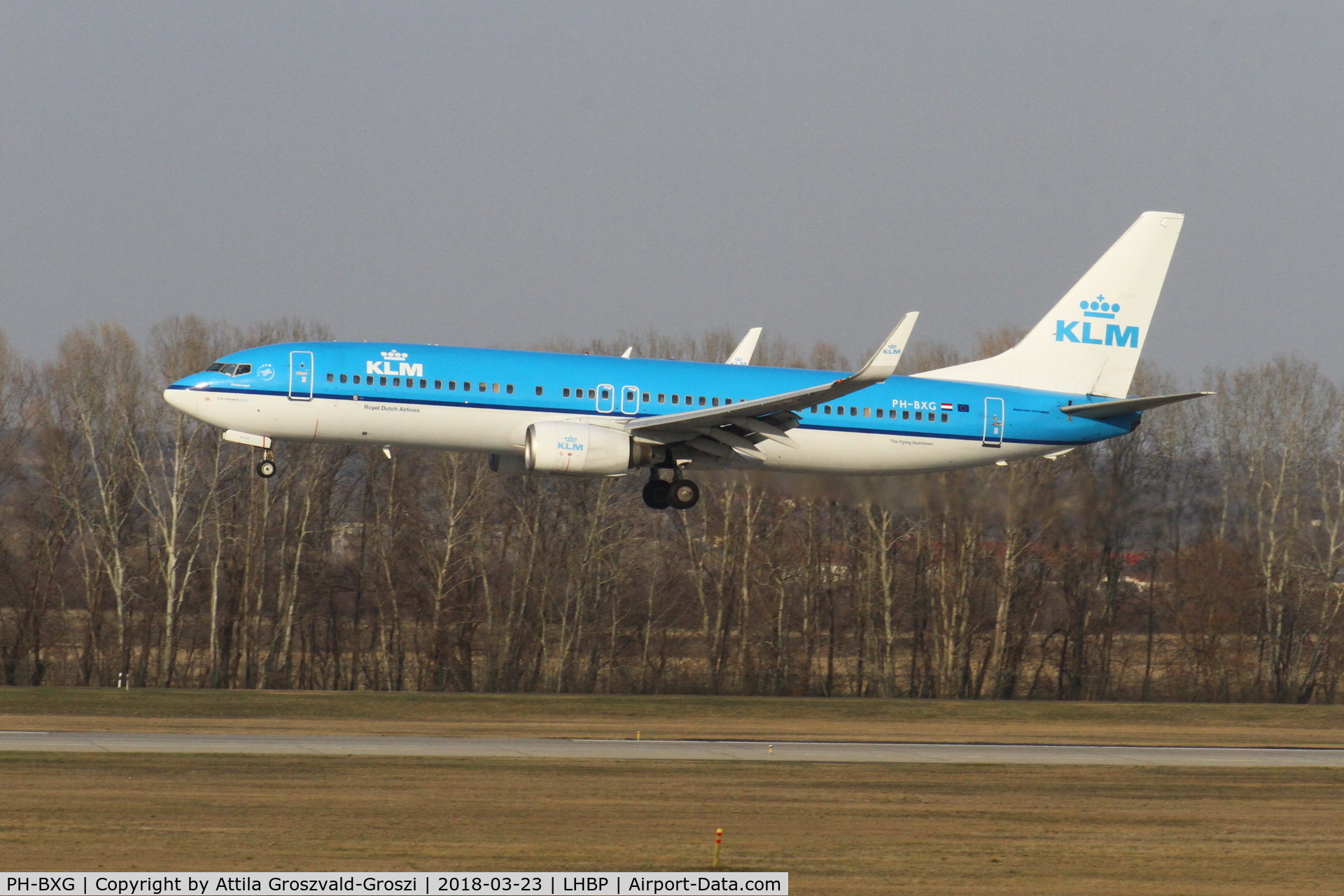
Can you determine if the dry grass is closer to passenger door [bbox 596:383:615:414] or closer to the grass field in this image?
the grass field

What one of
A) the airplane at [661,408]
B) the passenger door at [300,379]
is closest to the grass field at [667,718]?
the airplane at [661,408]

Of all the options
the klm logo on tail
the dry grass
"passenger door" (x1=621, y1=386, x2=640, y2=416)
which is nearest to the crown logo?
the klm logo on tail

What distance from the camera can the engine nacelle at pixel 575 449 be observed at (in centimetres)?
3381

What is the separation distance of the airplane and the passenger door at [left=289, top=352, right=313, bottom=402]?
1.3 inches

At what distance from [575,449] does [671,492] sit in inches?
160

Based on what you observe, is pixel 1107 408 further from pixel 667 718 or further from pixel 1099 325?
pixel 667 718

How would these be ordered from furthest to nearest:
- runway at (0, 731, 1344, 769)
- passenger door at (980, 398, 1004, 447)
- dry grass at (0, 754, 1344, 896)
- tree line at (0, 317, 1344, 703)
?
tree line at (0, 317, 1344, 703) → passenger door at (980, 398, 1004, 447) → runway at (0, 731, 1344, 769) → dry grass at (0, 754, 1344, 896)

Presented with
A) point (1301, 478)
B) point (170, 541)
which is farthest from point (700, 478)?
point (1301, 478)

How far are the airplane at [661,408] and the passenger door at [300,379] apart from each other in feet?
0.11

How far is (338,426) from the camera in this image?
1355 inches

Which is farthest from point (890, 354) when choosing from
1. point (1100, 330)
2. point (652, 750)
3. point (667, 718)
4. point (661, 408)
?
point (667, 718)

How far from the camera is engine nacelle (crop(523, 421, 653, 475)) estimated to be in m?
33.8

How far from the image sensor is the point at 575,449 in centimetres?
3397

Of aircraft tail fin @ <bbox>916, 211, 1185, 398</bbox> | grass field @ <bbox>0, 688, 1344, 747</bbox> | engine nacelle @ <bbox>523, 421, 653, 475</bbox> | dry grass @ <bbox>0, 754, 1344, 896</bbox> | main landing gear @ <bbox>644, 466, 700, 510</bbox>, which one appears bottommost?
grass field @ <bbox>0, 688, 1344, 747</bbox>
